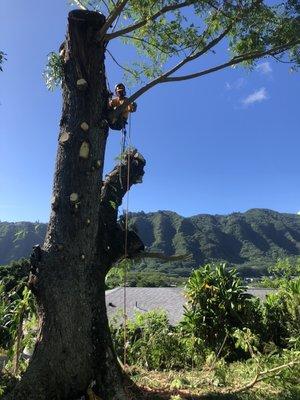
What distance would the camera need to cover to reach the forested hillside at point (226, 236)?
112950 mm

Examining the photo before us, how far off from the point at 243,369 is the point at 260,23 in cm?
528

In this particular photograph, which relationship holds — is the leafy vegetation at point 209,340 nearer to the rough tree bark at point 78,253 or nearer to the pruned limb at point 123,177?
the rough tree bark at point 78,253

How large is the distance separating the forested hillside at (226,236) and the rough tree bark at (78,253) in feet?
285

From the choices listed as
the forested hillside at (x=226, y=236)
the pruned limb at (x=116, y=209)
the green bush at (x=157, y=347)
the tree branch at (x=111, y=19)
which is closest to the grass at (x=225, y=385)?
the green bush at (x=157, y=347)

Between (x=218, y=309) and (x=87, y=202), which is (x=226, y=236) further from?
(x=87, y=202)

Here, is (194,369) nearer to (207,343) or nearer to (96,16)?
(207,343)

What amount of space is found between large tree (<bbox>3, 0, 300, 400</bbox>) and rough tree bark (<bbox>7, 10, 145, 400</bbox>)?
11 millimetres

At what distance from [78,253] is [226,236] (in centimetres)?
14261

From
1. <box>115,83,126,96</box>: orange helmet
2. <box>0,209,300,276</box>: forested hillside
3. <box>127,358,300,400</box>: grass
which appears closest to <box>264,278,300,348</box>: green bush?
<box>127,358,300,400</box>: grass

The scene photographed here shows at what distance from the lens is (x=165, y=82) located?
5945 millimetres

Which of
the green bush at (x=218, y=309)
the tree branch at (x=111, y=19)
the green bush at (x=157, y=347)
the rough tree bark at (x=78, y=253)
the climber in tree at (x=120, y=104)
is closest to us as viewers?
the rough tree bark at (x=78, y=253)

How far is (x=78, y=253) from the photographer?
16.3 ft

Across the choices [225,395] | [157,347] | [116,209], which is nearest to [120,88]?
[116,209]

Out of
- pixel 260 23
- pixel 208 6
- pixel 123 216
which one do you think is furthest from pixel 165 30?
pixel 123 216
